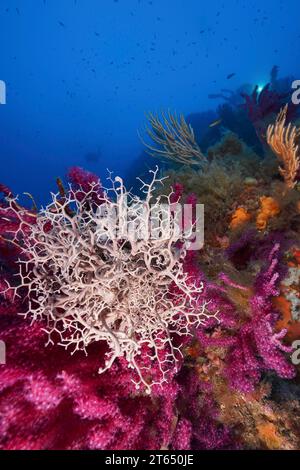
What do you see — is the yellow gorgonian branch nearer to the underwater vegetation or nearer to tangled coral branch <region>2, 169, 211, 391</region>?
the underwater vegetation

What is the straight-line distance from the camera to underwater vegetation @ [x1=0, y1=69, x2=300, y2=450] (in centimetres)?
195

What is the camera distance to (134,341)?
6.18 feet

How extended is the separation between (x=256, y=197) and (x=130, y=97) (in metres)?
114

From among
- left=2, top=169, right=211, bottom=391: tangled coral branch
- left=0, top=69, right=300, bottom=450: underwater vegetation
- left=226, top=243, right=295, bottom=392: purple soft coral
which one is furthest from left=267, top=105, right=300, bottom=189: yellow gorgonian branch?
left=2, top=169, right=211, bottom=391: tangled coral branch

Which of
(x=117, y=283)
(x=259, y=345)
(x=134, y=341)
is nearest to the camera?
(x=134, y=341)

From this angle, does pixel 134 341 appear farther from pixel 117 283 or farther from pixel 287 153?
pixel 287 153

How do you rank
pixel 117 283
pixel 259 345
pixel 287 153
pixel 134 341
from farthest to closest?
pixel 287 153
pixel 259 345
pixel 117 283
pixel 134 341

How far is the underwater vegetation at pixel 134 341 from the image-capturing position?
76.9 inches

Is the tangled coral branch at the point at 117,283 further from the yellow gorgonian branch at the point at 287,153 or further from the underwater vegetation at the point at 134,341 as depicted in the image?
the yellow gorgonian branch at the point at 287,153

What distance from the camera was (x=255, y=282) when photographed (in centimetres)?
259

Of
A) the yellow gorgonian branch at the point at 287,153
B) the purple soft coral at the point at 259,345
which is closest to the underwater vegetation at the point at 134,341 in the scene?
the purple soft coral at the point at 259,345

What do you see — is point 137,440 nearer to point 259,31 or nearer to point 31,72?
point 259,31

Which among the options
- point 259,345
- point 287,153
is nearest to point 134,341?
point 259,345

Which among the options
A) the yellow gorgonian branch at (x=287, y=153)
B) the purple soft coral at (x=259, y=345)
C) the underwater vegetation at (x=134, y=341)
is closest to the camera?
the underwater vegetation at (x=134, y=341)
